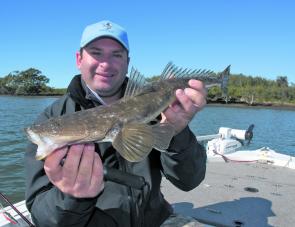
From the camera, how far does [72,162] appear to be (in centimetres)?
236

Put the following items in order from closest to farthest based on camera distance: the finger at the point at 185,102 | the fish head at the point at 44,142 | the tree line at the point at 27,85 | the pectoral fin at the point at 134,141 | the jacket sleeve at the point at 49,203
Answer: the fish head at the point at 44,142 < the pectoral fin at the point at 134,141 < the jacket sleeve at the point at 49,203 < the finger at the point at 185,102 < the tree line at the point at 27,85

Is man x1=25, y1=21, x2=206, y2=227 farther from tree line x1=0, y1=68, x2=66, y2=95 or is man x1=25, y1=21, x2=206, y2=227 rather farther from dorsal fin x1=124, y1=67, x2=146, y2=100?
tree line x1=0, y1=68, x2=66, y2=95

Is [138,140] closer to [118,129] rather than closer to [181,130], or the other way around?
[118,129]

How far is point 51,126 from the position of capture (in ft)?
7.57

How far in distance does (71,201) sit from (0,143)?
55.1 ft

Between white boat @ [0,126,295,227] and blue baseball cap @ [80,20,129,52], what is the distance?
213cm

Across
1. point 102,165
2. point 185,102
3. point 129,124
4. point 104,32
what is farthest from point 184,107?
point 104,32

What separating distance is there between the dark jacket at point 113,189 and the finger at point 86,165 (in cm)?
25

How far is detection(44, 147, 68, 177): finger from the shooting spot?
2304mm

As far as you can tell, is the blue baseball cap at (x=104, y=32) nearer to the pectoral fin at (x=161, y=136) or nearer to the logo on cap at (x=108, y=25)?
the logo on cap at (x=108, y=25)

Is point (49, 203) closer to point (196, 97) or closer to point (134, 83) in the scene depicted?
point (134, 83)

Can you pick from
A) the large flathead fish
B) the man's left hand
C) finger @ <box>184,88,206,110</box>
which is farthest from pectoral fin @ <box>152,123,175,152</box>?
finger @ <box>184,88,206,110</box>

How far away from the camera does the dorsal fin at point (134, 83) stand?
Answer: 116 inches

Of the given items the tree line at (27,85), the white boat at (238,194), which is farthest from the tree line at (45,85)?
the white boat at (238,194)
